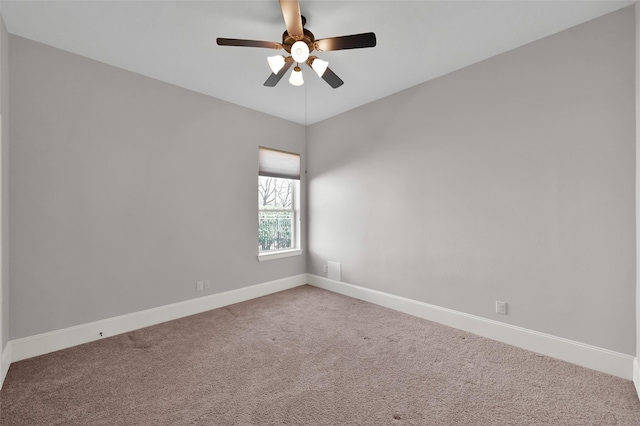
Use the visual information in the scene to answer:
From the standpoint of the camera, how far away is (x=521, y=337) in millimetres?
2502

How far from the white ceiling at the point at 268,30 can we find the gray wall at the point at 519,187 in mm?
245

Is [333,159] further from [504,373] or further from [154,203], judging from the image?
[504,373]

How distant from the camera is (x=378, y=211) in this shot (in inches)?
144

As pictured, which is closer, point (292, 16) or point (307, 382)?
point (292, 16)

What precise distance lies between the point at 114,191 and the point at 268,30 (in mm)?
2165

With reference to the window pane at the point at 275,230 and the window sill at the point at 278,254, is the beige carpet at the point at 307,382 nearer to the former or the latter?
the window sill at the point at 278,254

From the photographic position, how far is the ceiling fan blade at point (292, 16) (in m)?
1.74

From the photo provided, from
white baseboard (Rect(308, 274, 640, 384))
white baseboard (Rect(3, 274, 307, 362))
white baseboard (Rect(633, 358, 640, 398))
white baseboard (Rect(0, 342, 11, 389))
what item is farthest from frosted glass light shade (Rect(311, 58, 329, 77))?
white baseboard (Rect(0, 342, 11, 389))

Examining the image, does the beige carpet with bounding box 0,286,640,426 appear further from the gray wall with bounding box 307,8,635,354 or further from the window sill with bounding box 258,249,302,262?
the window sill with bounding box 258,249,302,262

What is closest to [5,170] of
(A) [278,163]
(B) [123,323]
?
(B) [123,323]

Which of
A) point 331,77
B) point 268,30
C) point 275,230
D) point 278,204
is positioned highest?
point 268,30

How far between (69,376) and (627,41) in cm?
484

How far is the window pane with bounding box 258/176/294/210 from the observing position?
4223mm

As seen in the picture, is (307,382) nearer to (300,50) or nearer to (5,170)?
(300,50)
